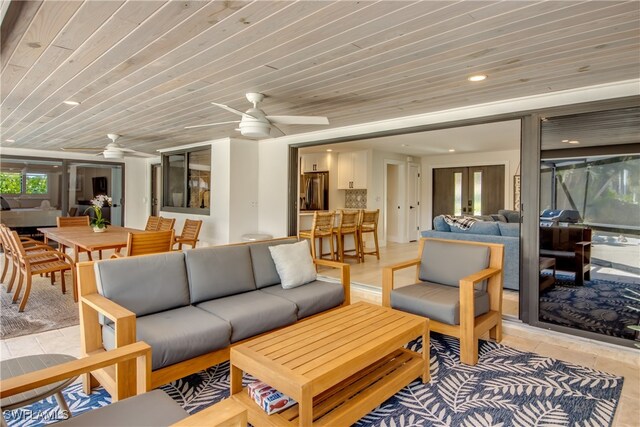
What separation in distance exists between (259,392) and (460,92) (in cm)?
296

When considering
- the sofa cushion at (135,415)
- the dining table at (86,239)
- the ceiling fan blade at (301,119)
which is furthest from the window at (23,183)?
the sofa cushion at (135,415)

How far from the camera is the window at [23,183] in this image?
7574 mm

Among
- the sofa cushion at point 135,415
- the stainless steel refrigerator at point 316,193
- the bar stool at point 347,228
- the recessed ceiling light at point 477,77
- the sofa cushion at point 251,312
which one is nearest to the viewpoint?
the sofa cushion at point 135,415

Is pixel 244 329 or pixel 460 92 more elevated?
pixel 460 92

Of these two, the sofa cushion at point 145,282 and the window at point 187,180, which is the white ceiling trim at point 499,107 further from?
the sofa cushion at point 145,282

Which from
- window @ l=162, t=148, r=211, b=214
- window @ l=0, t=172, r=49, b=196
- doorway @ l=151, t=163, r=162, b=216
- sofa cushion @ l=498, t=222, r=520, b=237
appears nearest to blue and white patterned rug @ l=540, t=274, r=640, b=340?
sofa cushion @ l=498, t=222, r=520, b=237

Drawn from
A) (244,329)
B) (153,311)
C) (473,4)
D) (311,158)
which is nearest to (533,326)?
(244,329)

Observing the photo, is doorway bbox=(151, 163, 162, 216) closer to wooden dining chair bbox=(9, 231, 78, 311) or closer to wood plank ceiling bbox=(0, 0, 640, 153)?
wooden dining chair bbox=(9, 231, 78, 311)

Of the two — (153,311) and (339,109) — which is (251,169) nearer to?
(339,109)

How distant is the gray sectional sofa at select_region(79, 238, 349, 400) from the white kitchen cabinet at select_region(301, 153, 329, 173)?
5816mm

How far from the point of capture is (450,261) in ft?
11.1

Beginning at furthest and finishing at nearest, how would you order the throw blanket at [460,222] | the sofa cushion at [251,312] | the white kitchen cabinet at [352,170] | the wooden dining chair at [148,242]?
the white kitchen cabinet at [352,170] → the throw blanket at [460,222] → the wooden dining chair at [148,242] → the sofa cushion at [251,312]

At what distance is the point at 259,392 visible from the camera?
75.7 inches

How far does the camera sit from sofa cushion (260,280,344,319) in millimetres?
2945
